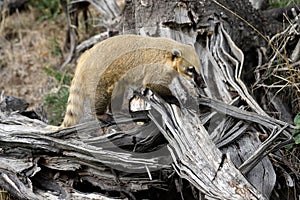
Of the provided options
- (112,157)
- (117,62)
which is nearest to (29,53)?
(117,62)

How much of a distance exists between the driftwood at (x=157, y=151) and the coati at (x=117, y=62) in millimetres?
130

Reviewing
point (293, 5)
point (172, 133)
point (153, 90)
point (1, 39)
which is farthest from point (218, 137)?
point (1, 39)

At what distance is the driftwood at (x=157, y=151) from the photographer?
2830mm

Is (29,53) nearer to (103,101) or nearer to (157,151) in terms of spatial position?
(103,101)

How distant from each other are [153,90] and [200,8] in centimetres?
101

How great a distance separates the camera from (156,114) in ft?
10.2

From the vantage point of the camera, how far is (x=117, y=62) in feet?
10.4

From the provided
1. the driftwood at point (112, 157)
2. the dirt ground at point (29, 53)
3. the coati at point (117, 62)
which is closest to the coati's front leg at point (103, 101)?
the coati at point (117, 62)

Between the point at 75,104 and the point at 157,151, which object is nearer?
the point at 157,151

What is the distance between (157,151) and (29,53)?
3448 millimetres

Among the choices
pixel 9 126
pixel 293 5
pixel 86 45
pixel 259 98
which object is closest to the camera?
pixel 9 126

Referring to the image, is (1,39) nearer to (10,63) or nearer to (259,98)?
(10,63)

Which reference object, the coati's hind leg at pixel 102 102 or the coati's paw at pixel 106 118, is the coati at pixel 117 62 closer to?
the coati's hind leg at pixel 102 102

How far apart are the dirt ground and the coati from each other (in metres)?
1.97
